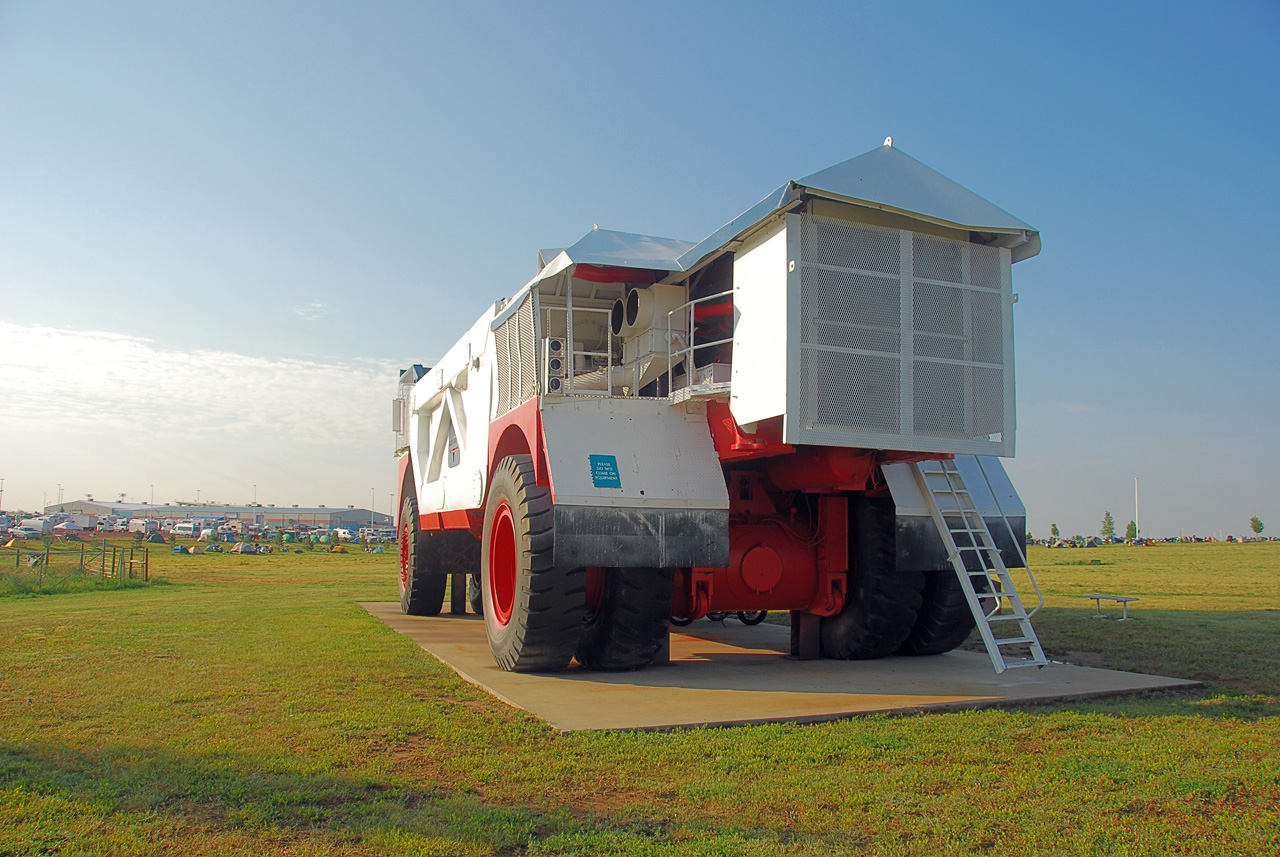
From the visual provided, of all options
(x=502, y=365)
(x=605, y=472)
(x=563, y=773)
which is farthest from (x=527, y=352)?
(x=563, y=773)

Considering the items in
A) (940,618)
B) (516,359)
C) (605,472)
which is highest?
(516,359)

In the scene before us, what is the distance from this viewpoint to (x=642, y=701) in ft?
23.2

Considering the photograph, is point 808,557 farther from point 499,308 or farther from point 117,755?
point 117,755

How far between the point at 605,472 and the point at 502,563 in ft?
7.86

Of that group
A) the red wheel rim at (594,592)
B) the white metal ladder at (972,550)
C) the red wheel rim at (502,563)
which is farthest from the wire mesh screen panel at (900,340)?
the red wheel rim at (502,563)

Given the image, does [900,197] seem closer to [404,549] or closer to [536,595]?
[536,595]

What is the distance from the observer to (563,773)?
16.4 feet

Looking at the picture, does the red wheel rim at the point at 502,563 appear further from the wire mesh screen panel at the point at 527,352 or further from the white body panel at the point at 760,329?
the white body panel at the point at 760,329

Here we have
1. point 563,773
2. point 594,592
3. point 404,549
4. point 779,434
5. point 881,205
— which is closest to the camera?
point 563,773

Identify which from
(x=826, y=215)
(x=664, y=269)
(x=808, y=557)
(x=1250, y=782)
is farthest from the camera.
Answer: (x=808, y=557)

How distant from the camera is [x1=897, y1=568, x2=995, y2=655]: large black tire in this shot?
9.84m

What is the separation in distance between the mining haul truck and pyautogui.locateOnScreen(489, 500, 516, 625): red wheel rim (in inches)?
0.9

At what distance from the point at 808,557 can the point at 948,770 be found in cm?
469

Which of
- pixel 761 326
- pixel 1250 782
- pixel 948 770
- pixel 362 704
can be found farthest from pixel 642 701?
pixel 1250 782
